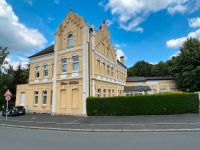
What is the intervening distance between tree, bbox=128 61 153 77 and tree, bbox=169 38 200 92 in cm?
3478

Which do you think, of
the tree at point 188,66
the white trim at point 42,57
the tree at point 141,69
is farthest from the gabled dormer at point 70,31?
the tree at point 141,69

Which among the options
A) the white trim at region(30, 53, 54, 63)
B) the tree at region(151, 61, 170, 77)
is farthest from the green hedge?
the tree at region(151, 61, 170, 77)

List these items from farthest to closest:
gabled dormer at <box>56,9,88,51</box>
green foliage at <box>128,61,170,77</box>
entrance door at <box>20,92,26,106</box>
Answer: green foliage at <box>128,61,170,77</box> < entrance door at <box>20,92,26,106</box> < gabled dormer at <box>56,9,88,51</box>

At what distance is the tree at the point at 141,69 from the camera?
243 feet

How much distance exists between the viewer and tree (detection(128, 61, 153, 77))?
243 ft

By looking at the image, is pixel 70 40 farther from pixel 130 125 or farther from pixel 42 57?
pixel 130 125

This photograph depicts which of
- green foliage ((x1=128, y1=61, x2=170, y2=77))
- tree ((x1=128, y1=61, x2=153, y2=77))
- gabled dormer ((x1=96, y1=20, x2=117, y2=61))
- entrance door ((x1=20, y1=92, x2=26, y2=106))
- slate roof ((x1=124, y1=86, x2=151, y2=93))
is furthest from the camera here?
tree ((x1=128, y1=61, x2=153, y2=77))

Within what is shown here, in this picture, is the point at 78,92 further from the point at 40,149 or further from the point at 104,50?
the point at 40,149

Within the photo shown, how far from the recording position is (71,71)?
24.7 m

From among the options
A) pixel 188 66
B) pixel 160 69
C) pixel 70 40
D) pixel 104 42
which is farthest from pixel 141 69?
pixel 70 40

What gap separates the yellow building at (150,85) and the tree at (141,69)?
89.4 feet

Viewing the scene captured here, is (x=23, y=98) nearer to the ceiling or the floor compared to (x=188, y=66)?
nearer to the floor

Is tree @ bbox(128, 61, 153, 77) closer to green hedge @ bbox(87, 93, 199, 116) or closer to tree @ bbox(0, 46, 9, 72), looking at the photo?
tree @ bbox(0, 46, 9, 72)

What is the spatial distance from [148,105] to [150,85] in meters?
27.5
